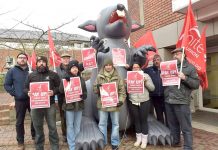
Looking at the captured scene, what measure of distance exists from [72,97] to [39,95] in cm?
55

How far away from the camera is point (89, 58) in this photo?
4.71 meters

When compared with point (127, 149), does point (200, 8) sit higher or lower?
higher

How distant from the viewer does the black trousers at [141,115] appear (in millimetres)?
4577

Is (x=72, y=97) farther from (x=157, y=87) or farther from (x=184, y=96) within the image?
(x=184, y=96)

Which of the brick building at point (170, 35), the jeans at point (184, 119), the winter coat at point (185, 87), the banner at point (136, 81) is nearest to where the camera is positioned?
the winter coat at point (185, 87)

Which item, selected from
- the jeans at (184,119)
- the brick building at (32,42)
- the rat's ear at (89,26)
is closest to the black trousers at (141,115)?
the jeans at (184,119)

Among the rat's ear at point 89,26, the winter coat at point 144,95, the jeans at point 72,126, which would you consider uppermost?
the rat's ear at point 89,26

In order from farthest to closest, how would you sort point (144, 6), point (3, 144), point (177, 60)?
point (144, 6)
point (3, 144)
point (177, 60)

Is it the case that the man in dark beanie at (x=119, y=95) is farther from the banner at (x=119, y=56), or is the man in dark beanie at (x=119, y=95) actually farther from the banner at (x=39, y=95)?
the banner at (x=39, y=95)

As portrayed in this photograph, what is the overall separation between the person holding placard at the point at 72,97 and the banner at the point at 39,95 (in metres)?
0.29

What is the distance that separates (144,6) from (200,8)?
11.0 feet

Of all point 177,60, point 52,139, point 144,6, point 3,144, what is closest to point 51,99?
point 52,139

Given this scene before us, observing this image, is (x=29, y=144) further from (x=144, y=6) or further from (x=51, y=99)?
(x=144, y=6)

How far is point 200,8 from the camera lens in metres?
6.30
